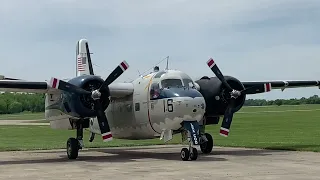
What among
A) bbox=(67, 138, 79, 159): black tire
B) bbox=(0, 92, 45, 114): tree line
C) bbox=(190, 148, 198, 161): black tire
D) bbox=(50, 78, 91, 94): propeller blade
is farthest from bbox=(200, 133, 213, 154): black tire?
bbox=(0, 92, 45, 114): tree line

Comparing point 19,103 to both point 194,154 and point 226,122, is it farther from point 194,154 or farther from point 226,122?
point 194,154

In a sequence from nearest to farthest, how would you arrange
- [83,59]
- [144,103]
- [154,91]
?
[154,91] → [144,103] → [83,59]

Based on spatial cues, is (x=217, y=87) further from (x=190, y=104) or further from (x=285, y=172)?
(x=285, y=172)

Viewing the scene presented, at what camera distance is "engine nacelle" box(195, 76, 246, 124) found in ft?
74.4

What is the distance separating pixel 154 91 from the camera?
20906 mm

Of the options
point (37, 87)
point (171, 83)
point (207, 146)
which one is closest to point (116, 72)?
point (171, 83)

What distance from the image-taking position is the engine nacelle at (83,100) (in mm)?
20188

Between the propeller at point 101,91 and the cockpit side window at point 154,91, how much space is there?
4.48ft

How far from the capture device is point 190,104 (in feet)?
63.8

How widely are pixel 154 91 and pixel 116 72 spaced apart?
1.71 meters

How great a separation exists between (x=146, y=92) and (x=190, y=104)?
268cm

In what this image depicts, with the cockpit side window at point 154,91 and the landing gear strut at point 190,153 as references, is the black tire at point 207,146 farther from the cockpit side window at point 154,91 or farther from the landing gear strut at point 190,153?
the landing gear strut at point 190,153

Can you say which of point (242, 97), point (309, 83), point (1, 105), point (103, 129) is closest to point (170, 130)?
point (103, 129)

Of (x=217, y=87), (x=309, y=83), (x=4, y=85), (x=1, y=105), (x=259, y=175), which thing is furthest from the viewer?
(x=1, y=105)
